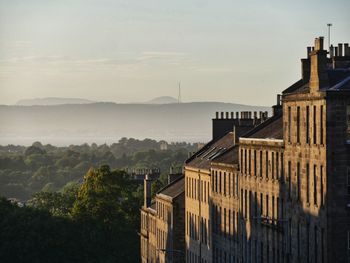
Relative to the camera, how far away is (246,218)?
312 feet

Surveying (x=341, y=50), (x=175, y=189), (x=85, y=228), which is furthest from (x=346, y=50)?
(x=85, y=228)

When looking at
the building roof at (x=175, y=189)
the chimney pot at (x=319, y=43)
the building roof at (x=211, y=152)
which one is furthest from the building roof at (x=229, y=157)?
the chimney pot at (x=319, y=43)

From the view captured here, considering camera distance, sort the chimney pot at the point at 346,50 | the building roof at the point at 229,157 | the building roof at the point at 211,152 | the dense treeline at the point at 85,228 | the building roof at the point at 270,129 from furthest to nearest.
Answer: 1. the dense treeline at the point at 85,228
2. the building roof at the point at 211,152
3. the building roof at the point at 229,157
4. the building roof at the point at 270,129
5. the chimney pot at the point at 346,50

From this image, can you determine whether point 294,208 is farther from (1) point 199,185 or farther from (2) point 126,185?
(2) point 126,185

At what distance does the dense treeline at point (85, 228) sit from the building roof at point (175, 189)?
58.4ft

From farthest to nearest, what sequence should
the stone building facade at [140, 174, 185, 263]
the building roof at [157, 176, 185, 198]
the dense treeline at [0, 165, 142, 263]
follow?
the dense treeline at [0, 165, 142, 263], the building roof at [157, 176, 185, 198], the stone building facade at [140, 174, 185, 263]

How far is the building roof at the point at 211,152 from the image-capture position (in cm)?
11738

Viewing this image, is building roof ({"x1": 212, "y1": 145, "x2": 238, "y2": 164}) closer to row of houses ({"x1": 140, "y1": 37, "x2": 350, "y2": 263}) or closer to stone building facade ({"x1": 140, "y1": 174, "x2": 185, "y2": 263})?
row of houses ({"x1": 140, "y1": 37, "x2": 350, "y2": 263})

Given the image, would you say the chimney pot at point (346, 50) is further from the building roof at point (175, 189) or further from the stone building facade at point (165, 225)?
the building roof at point (175, 189)

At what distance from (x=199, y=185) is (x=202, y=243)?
16.1ft

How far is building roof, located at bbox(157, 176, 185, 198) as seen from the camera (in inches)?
5219

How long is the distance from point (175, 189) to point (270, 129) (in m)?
43.0

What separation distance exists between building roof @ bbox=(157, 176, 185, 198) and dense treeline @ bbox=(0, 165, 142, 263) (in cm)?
1780

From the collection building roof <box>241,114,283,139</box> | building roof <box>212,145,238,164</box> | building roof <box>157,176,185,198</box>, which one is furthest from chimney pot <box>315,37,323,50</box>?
building roof <box>157,176,185,198</box>
